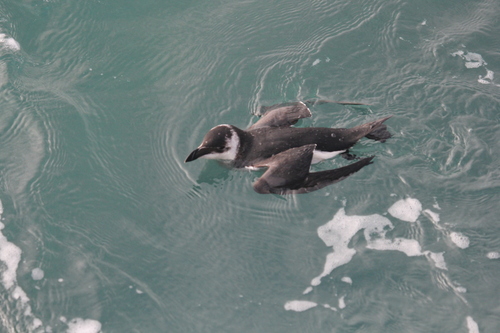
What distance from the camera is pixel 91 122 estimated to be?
229 inches

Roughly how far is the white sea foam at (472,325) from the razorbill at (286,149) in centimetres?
183

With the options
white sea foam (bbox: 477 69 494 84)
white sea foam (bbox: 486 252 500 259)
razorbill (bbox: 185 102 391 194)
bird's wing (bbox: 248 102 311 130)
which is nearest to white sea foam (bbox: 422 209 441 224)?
white sea foam (bbox: 486 252 500 259)

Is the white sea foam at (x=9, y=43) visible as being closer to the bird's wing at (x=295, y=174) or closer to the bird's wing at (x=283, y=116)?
the bird's wing at (x=283, y=116)

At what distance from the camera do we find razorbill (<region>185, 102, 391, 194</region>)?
193 inches

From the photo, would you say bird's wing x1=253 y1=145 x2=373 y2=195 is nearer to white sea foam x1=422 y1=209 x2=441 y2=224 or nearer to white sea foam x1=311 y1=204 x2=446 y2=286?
white sea foam x1=311 y1=204 x2=446 y2=286

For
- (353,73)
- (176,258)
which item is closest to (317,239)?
(176,258)

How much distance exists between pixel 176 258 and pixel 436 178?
3046 mm

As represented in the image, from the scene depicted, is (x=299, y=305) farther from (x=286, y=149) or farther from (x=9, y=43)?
(x=9, y=43)

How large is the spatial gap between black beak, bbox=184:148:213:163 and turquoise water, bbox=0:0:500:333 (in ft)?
1.37

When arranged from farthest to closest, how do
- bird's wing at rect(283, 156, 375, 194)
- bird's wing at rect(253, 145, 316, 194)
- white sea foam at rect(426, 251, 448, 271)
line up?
bird's wing at rect(283, 156, 375, 194) → bird's wing at rect(253, 145, 316, 194) → white sea foam at rect(426, 251, 448, 271)

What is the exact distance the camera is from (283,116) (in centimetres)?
550

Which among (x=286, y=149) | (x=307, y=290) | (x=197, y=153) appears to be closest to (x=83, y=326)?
(x=197, y=153)

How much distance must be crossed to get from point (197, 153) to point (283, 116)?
1.15m

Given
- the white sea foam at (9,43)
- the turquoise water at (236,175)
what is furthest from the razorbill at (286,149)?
the white sea foam at (9,43)
